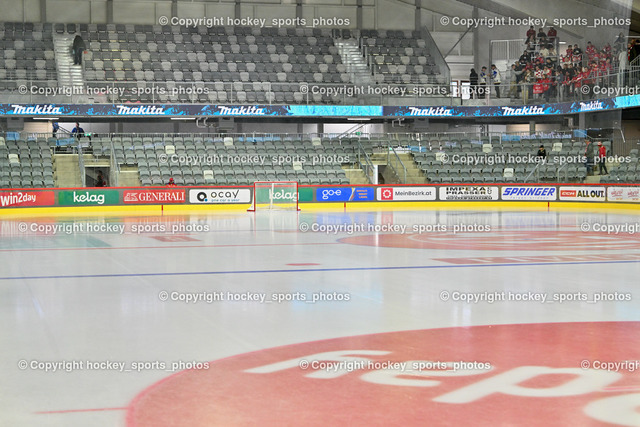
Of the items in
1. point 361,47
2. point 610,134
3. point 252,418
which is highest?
point 361,47

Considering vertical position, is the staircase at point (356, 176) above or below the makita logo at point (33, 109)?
below

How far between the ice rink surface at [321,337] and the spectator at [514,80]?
1064 inches

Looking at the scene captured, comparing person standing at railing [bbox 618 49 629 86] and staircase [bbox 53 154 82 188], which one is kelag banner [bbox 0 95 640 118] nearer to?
person standing at railing [bbox 618 49 629 86]

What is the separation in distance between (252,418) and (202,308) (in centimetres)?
380

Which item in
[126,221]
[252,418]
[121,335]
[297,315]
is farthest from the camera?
[126,221]

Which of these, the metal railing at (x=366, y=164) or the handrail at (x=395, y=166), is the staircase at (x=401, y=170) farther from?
the metal railing at (x=366, y=164)

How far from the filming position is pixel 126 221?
947 inches

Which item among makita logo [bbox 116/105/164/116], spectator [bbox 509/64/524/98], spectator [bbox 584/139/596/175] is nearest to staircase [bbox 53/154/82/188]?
makita logo [bbox 116/105/164/116]

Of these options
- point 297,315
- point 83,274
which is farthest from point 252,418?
point 83,274

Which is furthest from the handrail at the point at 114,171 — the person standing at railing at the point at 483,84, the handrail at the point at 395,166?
the person standing at railing at the point at 483,84

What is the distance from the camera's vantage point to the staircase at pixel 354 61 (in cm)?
4191

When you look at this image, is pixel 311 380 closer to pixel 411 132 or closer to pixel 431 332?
pixel 431 332

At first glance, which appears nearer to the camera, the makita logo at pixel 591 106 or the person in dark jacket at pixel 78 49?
the makita logo at pixel 591 106

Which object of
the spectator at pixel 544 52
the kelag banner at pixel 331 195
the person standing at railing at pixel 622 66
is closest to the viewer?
the kelag banner at pixel 331 195
